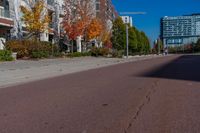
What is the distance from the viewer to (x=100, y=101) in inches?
473

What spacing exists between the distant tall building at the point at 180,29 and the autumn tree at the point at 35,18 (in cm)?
13913

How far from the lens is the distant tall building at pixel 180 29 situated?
191125 millimetres

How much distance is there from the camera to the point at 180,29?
191125 mm

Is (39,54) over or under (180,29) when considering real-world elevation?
under

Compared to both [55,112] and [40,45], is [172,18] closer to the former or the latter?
[40,45]

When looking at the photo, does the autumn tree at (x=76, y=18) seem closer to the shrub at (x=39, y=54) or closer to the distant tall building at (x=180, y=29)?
the shrub at (x=39, y=54)

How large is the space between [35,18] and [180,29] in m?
147

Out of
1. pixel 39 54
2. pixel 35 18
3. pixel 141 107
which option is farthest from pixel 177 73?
pixel 35 18

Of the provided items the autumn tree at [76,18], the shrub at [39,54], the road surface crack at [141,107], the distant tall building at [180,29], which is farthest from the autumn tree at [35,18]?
the distant tall building at [180,29]

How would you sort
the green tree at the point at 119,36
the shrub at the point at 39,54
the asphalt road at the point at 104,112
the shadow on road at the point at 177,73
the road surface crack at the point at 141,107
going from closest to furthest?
the asphalt road at the point at 104,112, the road surface crack at the point at 141,107, the shadow on road at the point at 177,73, the shrub at the point at 39,54, the green tree at the point at 119,36

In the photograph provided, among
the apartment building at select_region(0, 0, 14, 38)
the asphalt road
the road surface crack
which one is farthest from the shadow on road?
the apartment building at select_region(0, 0, 14, 38)

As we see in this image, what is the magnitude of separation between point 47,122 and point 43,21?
143ft

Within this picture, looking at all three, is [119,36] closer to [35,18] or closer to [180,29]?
[35,18]

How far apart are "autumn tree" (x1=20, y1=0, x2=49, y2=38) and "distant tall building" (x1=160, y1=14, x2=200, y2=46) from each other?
139 m
